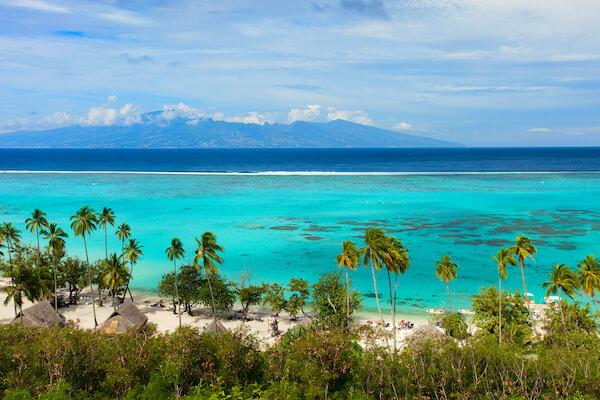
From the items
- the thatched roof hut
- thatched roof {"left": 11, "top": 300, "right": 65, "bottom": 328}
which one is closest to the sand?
the thatched roof hut

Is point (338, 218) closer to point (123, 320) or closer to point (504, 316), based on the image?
point (504, 316)

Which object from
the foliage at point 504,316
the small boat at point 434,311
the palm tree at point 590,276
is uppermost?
the palm tree at point 590,276

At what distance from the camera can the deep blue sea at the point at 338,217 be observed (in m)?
48.8

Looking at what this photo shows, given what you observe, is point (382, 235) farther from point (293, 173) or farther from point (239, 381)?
point (293, 173)

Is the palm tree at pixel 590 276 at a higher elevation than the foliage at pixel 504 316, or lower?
higher

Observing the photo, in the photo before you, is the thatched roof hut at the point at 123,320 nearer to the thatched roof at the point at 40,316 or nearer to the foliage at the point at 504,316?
the thatched roof at the point at 40,316

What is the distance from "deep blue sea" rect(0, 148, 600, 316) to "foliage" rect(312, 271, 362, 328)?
6024 mm

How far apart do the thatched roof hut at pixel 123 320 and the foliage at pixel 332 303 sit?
A: 1338 cm

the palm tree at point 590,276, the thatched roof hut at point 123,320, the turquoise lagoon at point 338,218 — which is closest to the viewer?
the palm tree at point 590,276

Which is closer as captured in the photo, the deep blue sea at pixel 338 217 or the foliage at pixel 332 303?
the foliage at pixel 332 303

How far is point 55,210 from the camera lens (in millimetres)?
82000

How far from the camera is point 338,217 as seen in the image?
Result: 7550cm

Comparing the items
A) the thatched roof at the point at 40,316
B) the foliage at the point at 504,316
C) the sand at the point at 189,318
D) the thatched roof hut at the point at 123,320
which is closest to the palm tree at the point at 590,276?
the foliage at the point at 504,316

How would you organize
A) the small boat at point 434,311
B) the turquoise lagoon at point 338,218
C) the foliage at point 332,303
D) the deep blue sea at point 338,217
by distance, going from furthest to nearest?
the deep blue sea at point 338,217, the turquoise lagoon at point 338,218, the small boat at point 434,311, the foliage at point 332,303
